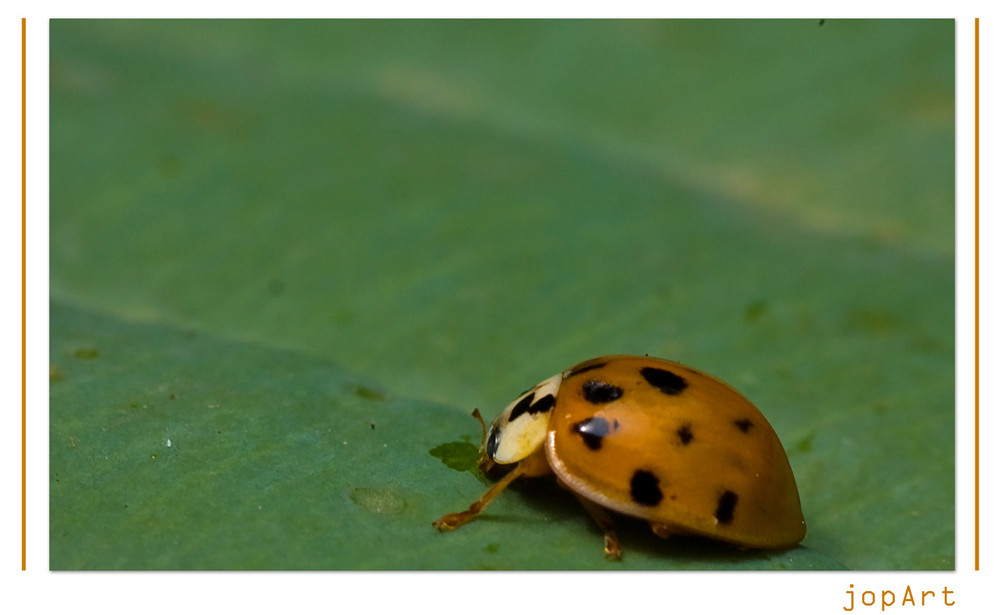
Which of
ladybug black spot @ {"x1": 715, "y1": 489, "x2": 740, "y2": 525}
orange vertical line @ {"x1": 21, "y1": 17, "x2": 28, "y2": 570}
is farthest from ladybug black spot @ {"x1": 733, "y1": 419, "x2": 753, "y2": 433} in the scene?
orange vertical line @ {"x1": 21, "y1": 17, "x2": 28, "y2": 570}

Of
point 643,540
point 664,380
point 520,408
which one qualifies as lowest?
point 643,540

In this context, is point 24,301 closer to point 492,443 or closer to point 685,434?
point 492,443

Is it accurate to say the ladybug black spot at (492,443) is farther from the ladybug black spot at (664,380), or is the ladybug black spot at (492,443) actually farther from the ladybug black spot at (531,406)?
the ladybug black spot at (664,380)

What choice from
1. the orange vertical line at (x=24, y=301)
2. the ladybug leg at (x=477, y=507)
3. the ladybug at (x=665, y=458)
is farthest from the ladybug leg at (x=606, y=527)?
the orange vertical line at (x=24, y=301)

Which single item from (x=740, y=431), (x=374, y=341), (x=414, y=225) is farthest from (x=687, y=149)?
(x=740, y=431)

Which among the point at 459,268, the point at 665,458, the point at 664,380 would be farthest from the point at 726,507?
the point at 459,268
